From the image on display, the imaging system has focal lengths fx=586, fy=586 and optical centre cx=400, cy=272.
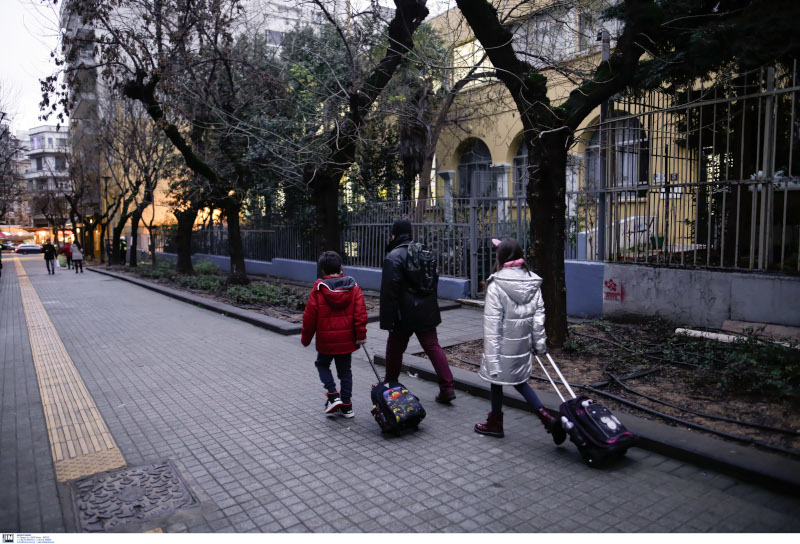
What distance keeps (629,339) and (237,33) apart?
1772cm

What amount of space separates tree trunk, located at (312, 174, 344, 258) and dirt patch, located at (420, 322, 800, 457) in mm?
5575

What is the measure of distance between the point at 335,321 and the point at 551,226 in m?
3.28

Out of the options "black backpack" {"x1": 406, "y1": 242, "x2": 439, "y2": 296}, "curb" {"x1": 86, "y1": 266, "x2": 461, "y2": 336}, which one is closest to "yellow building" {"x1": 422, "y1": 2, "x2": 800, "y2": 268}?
"black backpack" {"x1": 406, "y1": 242, "x2": 439, "y2": 296}

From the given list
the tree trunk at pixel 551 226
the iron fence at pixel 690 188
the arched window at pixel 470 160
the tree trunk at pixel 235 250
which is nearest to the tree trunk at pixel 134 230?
the tree trunk at pixel 235 250

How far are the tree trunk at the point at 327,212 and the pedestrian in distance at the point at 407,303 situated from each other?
23.3 feet

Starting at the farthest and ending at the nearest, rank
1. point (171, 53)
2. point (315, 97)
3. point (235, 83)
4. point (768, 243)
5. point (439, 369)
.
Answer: point (235, 83) → point (315, 97) → point (171, 53) → point (768, 243) → point (439, 369)

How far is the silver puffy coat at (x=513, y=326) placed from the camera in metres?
4.45

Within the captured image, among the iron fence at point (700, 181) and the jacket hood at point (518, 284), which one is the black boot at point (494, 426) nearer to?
the jacket hood at point (518, 284)

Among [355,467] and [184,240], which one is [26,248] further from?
[355,467]

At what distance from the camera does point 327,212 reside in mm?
12656

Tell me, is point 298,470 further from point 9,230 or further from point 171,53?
point 9,230

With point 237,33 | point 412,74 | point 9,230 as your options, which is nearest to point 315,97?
point 412,74

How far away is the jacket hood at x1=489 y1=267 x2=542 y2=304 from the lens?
4453 millimetres

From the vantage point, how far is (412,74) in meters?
16.0
